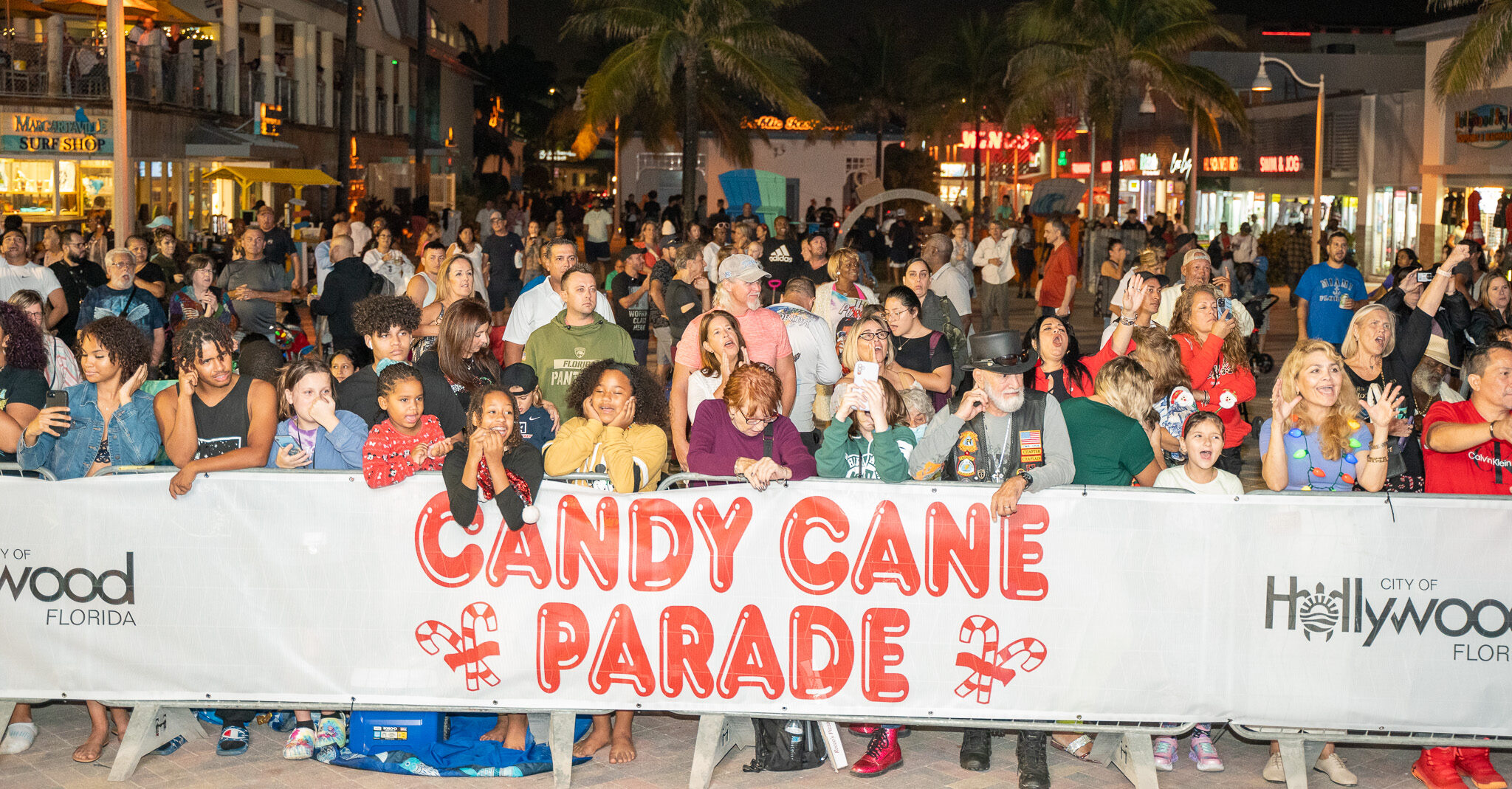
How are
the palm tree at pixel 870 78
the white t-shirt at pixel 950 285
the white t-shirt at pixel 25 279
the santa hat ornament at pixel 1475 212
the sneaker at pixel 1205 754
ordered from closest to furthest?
the sneaker at pixel 1205 754
the white t-shirt at pixel 25 279
the white t-shirt at pixel 950 285
the santa hat ornament at pixel 1475 212
the palm tree at pixel 870 78

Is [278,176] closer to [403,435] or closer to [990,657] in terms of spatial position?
[403,435]

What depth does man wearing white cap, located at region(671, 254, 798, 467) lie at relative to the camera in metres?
7.53

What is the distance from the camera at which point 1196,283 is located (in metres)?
10.0

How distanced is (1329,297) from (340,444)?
31.1 ft

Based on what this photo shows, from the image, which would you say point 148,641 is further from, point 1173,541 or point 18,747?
point 1173,541

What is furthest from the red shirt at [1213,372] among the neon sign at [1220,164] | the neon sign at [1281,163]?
the neon sign at [1220,164]

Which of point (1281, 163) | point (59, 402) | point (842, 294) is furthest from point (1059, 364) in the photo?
point (1281, 163)

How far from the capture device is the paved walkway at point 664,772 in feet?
18.5

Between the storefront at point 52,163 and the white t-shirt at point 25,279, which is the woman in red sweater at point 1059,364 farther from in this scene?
the storefront at point 52,163

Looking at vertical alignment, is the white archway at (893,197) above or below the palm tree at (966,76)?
below

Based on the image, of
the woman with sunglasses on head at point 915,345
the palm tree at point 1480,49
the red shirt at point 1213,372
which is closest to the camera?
the red shirt at point 1213,372

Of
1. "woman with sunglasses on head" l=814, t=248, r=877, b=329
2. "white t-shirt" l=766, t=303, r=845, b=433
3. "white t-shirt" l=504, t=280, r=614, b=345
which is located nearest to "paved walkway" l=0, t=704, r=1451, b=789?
"white t-shirt" l=766, t=303, r=845, b=433

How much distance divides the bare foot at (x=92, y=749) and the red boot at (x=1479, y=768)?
219 inches

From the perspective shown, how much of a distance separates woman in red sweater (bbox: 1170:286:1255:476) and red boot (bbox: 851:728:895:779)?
2897mm
